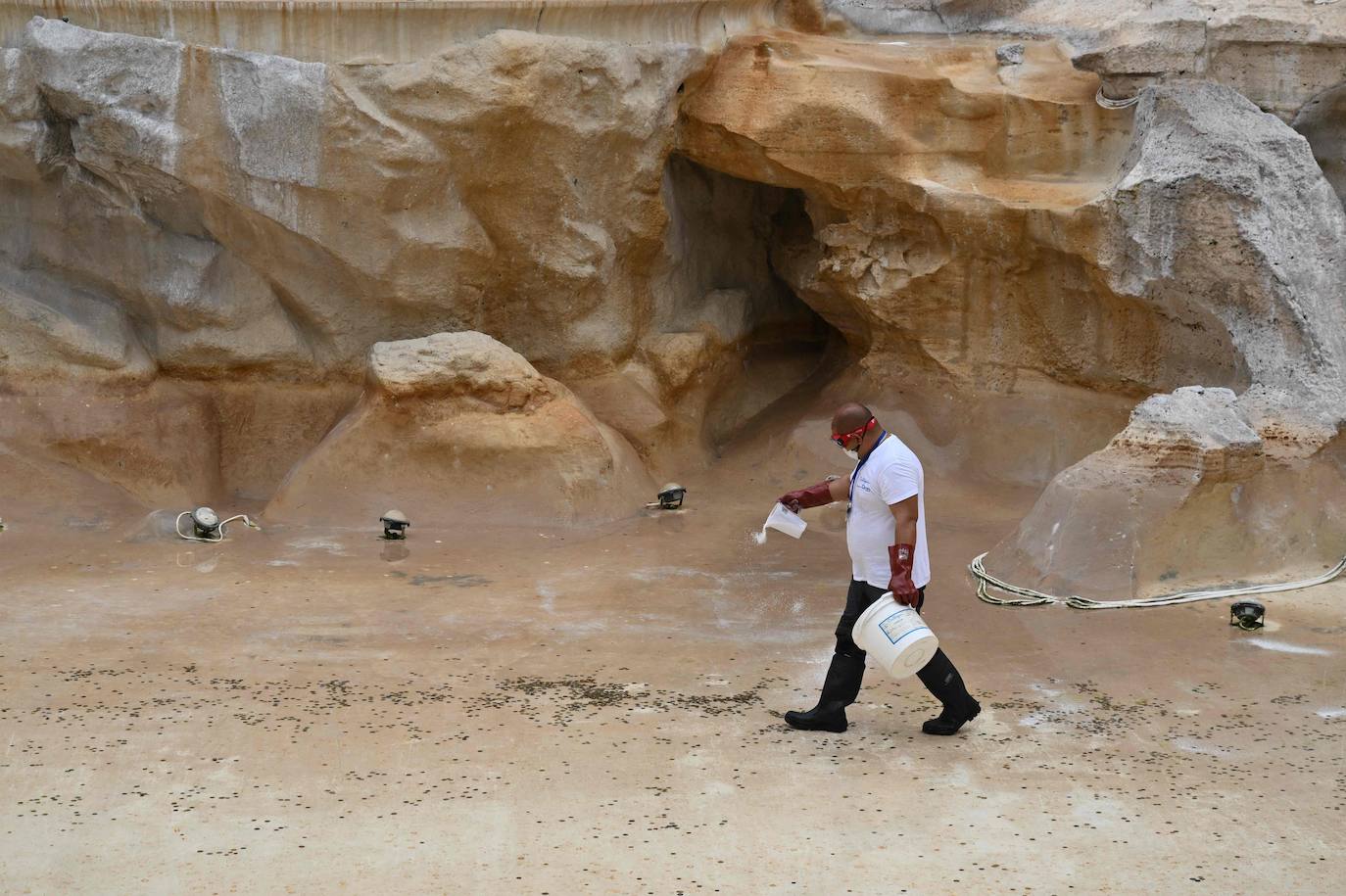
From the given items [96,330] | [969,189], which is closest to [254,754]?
[96,330]

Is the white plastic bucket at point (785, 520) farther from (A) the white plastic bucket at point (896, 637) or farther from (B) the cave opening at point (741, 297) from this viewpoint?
(B) the cave opening at point (741, 297)

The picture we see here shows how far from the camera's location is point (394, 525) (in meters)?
8.75

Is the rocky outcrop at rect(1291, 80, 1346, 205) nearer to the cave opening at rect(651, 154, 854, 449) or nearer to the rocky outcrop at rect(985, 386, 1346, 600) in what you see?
the rocky outcrop at rect(985, 386, 1346, 600)

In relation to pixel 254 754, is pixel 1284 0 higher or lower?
higher

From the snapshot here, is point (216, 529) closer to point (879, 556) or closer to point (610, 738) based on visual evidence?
point (610, 738)

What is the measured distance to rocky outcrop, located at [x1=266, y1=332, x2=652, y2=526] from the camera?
30.2ft

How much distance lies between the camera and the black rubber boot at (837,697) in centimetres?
578

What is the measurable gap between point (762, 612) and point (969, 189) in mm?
3408

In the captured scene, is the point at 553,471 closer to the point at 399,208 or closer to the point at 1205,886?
the point at 399,208

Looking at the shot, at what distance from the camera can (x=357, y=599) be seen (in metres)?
7.58

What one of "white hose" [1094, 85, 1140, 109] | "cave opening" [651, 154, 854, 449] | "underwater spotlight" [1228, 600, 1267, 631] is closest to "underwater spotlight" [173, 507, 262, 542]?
"cave opening" [651, 154, 854, 449]

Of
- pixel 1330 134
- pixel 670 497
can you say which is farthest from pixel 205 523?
pixel 1330 134

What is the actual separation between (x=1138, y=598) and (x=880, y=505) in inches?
95.7

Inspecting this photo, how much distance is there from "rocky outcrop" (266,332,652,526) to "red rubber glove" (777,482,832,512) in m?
3.31
